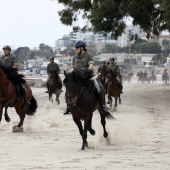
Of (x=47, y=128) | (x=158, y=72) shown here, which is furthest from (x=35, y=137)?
(x=158, y=72)

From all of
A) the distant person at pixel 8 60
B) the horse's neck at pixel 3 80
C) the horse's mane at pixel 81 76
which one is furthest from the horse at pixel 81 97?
the distant person at pixel 8 60

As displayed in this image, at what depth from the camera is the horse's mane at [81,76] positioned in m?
13.3

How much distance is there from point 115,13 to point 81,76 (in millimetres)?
20427

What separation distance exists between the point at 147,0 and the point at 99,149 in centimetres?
2060

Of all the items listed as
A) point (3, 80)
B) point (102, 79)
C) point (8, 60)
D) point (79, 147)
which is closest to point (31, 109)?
point (8, 60)

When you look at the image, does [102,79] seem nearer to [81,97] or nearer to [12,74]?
[12,74]

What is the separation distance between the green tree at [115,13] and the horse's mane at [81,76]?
16.4 m

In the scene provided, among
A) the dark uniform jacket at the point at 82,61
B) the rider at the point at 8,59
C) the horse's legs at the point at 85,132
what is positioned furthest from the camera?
the rider at the point at 8,59

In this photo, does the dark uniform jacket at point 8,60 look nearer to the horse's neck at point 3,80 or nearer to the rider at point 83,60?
the horse's neck at point 3,80

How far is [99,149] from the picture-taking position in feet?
44.7

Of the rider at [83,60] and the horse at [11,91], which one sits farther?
the horse at [11,91]

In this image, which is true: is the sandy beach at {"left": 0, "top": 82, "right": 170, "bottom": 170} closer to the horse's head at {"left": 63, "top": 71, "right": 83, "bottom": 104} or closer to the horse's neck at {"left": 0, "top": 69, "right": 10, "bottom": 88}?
the horse's head at {"left": 63, "top": 71, "right": 83, "bottom": 104}

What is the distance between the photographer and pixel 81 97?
13625mm

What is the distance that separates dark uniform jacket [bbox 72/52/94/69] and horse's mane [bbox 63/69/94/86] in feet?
2.33
